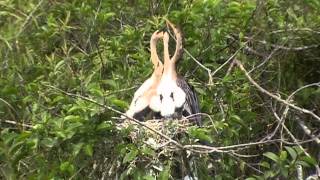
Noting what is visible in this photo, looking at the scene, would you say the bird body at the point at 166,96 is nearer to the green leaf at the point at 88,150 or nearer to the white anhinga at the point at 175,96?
the white anhinga at the point at 175,96

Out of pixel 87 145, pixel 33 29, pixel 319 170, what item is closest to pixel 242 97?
pixel 319 170

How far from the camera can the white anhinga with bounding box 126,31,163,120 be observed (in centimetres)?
264

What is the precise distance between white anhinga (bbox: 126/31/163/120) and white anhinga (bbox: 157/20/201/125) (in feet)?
0.06

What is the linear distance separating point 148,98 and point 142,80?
0.82ft

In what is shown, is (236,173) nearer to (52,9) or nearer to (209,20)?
(209,20)

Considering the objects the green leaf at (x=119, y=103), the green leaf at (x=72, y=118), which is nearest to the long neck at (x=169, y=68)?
the green leaf at (x=119, y=103)

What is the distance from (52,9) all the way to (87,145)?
3.74ft

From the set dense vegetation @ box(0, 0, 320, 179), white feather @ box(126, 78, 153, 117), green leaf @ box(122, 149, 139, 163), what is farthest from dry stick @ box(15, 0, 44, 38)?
green leaf @ box(122, 149, 139, 163)

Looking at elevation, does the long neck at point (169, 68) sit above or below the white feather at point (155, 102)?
above

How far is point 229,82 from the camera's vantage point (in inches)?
109

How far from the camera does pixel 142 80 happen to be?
2.89 meters

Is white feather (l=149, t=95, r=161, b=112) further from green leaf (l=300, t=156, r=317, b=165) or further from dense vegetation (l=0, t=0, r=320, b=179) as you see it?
green leaf (l=300, t=156, r=317, b=165)

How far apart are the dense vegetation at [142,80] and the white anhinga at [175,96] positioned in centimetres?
7

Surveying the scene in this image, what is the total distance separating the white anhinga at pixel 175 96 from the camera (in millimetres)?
2645
